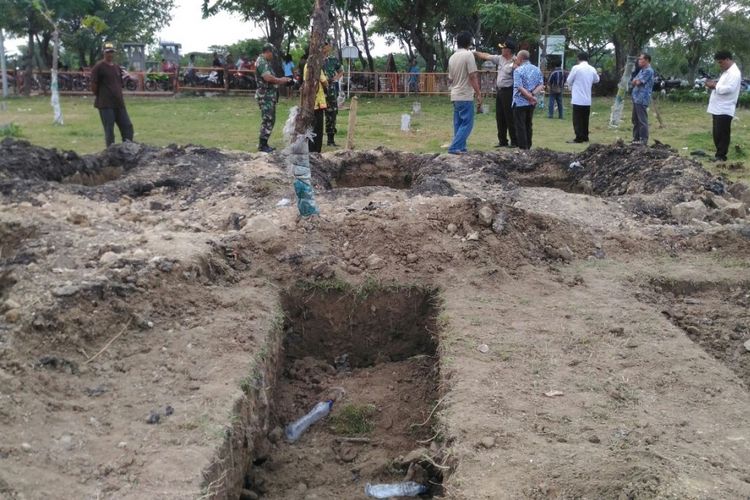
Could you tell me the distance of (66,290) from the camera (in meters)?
4.50

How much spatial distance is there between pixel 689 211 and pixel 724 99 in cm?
399

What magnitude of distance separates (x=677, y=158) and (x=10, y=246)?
25.5 ft

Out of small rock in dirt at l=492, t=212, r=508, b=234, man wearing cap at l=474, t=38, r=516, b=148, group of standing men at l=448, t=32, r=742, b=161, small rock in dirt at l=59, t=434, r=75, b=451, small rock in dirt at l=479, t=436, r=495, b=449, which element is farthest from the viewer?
man wearing cap at l=474, t=38, r=516, b=148

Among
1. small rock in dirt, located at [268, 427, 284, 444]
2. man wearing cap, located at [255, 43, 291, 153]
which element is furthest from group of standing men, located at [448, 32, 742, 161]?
small rock in dirt, located at [268, 427, 284, 444]

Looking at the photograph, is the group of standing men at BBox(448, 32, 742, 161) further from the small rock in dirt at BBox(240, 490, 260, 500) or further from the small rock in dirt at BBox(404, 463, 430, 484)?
the small rock in dirt at BBox(240, 490, 260, 500)

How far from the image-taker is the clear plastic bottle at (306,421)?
4.46 m

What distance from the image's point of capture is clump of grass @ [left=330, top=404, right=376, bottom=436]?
4.50 metres

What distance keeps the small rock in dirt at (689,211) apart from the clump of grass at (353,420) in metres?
4.43

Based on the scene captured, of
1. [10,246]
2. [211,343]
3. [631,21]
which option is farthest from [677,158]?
[631,21]

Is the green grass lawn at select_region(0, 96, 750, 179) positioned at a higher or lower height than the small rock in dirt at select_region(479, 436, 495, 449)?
higher

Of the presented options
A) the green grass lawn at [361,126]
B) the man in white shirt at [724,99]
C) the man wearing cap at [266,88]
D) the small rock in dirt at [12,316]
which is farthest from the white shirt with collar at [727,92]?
the small rock in dirt at [12,316]

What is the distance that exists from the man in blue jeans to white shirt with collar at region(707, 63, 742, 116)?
373 centimetres

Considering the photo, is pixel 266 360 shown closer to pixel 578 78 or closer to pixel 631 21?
pixel 578 78

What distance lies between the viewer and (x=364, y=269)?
18.9 ft
